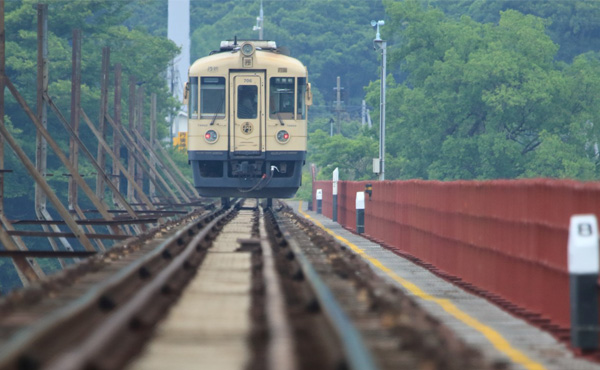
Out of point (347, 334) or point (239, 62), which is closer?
point (347, 334)

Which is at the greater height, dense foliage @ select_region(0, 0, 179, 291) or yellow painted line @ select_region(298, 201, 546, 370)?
dense foliage @ select_region(0, 0, 179, 291)

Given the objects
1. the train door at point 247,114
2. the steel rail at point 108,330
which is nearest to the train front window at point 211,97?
the train door at point 247,114

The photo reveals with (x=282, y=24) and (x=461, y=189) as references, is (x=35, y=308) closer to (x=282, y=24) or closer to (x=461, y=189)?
(x=461, y=189)

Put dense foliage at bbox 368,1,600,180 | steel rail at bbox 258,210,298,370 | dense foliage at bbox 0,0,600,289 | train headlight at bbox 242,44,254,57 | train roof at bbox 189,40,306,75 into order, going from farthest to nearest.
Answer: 1. dense foliage at bbox 368,1,600,180
2. dense foliage at bbox 0,0,600,289
3. train roof at bbox 189,40,306,75
4. train headlight at bbox 242,44,254,57
5. steel rail at bbox 258,210,298,370

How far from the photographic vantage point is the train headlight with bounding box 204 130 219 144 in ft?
90.0

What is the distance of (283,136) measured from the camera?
2766 cm

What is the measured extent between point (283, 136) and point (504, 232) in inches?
589

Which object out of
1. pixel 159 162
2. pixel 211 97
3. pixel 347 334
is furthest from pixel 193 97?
pixel 347 334

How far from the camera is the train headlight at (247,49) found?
27.2m

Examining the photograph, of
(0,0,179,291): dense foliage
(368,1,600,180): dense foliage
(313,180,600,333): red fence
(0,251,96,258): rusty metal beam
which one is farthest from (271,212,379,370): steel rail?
(368,1,600,180): dense foliage

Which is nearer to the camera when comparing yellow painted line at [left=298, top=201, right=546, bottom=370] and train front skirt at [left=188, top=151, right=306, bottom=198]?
yellow painted line at [left=298, top=201, right=546, bottom=370]

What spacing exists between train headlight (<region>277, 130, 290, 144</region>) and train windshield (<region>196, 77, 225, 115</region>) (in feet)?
4.65

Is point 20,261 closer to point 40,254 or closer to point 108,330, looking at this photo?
point 40,254

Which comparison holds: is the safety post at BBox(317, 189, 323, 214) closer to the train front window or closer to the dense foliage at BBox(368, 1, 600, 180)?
the dense foliage at BBox(368, 1, 600, 180)
